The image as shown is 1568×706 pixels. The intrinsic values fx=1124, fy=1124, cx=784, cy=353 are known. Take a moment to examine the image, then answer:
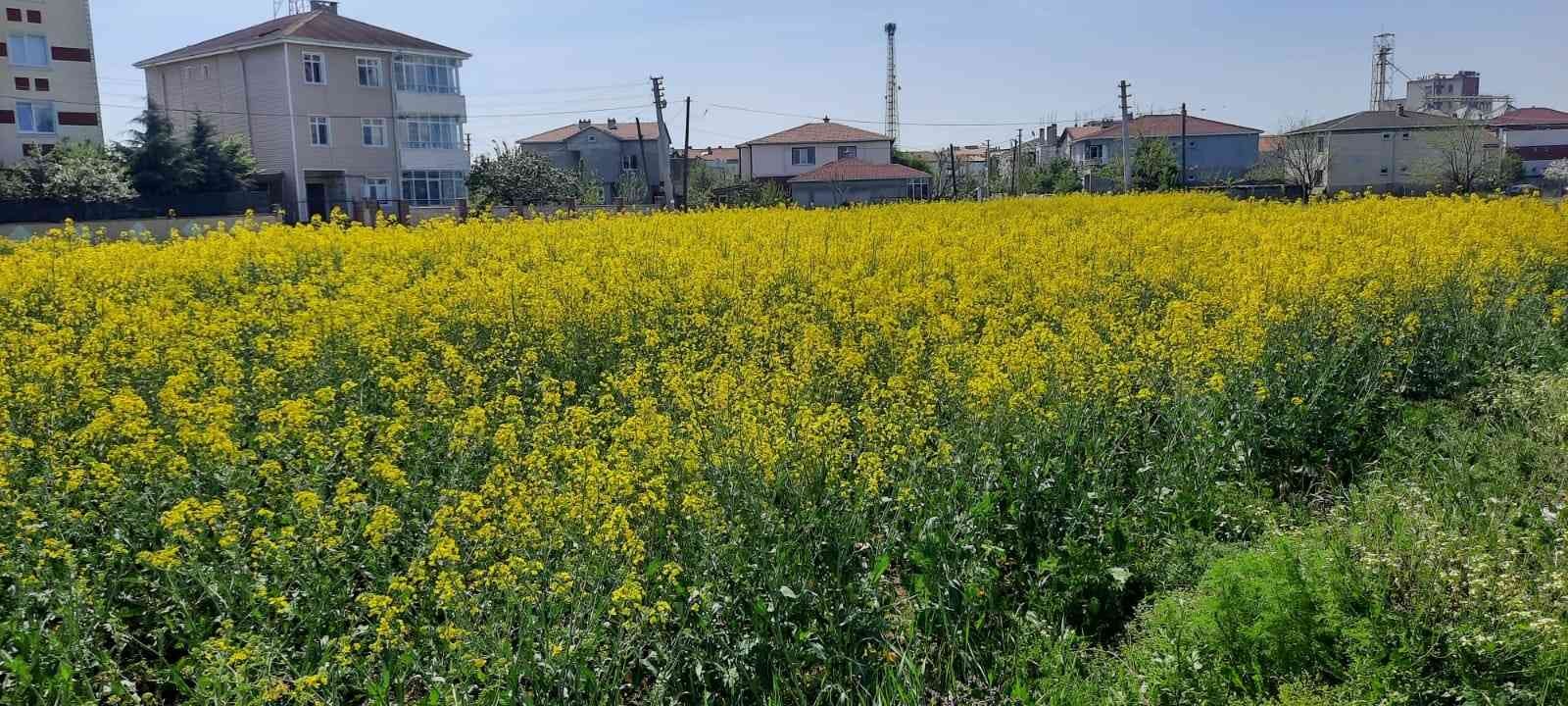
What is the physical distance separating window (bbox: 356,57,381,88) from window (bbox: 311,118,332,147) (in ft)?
8.32

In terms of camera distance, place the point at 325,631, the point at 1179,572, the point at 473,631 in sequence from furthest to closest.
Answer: the point at 1179,572, the point at 325,631, the point at 473,631

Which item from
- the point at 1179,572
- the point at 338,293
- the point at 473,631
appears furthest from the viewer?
the point at 338,293

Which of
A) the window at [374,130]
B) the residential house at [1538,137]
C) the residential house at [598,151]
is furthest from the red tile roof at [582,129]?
the residential house at [1538,137]

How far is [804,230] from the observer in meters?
14.2

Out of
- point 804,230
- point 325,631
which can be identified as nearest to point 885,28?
point 804,230

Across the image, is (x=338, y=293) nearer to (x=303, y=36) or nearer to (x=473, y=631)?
(x=473, y=631)

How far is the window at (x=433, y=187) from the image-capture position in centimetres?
4806

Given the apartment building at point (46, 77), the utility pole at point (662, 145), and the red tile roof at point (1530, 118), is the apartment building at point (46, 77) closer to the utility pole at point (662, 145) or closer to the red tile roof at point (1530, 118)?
the utility pole at point (662, 145)

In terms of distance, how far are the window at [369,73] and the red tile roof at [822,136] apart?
2803 cm

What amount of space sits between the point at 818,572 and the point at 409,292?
17.2 feet

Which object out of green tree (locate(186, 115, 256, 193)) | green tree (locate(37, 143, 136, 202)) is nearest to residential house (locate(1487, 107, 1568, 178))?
green tree (locate(186, 115, 256, 193))

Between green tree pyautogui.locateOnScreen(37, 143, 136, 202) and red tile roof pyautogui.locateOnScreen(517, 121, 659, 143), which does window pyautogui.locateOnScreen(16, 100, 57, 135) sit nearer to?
green tree pyautogui.locateOnScreen(37, 143, 136, 202)

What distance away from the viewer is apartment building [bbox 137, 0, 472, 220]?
143 feet

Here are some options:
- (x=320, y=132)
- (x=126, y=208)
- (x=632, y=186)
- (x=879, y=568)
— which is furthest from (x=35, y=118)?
(x=879, y=568)
